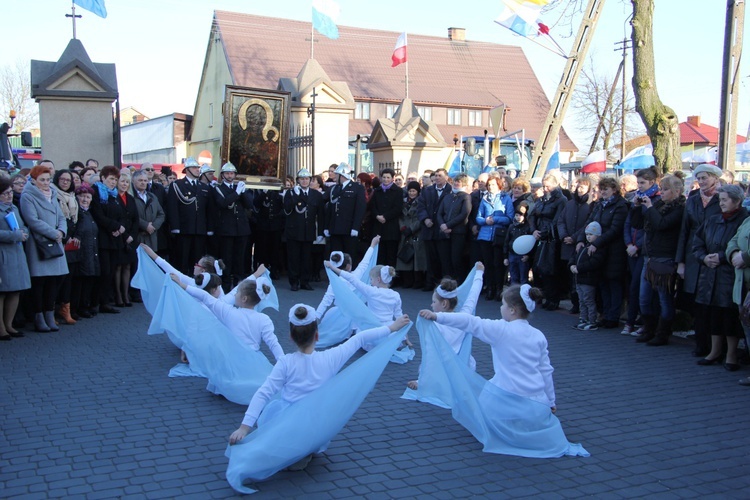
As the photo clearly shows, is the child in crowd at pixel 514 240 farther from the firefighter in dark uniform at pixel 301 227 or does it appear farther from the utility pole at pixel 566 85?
the utility pole at pixel 566 85

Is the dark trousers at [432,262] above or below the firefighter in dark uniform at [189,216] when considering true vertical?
below

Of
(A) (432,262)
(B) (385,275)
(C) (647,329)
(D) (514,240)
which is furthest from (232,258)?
(C) (647,329)

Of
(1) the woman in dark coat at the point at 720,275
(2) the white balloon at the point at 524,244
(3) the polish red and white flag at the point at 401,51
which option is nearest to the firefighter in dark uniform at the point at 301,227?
(2) the white balloon at the point at 524,244

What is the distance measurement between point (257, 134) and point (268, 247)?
4554mm

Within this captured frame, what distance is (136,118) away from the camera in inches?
2817

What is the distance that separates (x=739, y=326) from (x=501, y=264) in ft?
17.2

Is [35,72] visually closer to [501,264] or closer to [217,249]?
[217,249]

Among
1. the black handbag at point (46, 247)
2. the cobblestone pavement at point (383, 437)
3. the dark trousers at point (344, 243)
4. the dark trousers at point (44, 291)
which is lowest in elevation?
the cobblestone pavement at point (383, 437)

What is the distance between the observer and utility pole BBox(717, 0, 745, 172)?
10.7m

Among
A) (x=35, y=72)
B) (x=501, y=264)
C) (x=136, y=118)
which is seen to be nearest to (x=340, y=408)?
(x=501, y=264)

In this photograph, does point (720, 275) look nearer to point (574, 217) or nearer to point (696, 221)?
point (696, 221)

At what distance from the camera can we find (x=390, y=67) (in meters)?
51.4

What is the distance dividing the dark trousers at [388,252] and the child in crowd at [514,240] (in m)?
2.90

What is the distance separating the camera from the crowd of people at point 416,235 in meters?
8.49
